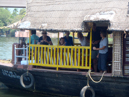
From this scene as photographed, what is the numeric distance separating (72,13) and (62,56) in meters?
1.22

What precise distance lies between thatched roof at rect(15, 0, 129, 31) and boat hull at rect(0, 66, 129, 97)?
4.33 feet

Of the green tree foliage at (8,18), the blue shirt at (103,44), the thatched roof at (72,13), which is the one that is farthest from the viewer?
the green tree foliage at (8,18)

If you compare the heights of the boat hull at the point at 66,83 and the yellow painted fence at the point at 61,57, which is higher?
the yellow painted fence at the point at 61,57

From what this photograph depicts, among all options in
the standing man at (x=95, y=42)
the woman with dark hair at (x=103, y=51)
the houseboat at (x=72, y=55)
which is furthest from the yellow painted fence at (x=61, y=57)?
the woman with dark hair at (x=103, y=51)

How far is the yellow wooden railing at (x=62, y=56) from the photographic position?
273 inches

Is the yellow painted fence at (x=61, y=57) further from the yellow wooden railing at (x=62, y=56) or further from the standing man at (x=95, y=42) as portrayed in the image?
the standing man at (x=95, y=42)

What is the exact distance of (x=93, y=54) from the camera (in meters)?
7.20

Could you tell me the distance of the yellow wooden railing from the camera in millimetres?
6945

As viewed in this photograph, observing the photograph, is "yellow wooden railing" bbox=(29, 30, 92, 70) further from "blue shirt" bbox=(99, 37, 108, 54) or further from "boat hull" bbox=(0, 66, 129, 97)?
"blue shirt" bbox=(99, 37, 108, 54)

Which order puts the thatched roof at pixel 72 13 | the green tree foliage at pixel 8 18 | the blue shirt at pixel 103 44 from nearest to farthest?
the thatched roof at pixel 72 13 → the blue shirt at pixel 103 44 → the green tree foliage at pixel 8 18

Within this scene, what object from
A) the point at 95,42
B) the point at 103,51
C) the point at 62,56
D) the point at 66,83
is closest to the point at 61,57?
the point at 62,56

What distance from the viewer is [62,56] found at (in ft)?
23.7

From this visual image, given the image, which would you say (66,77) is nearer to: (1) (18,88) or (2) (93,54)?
(2) (93,54)

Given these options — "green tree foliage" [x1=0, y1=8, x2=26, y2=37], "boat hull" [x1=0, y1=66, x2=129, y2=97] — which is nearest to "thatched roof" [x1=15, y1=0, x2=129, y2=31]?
"boat hull" [x1=0, y1=66, x2=129, y2=97]
